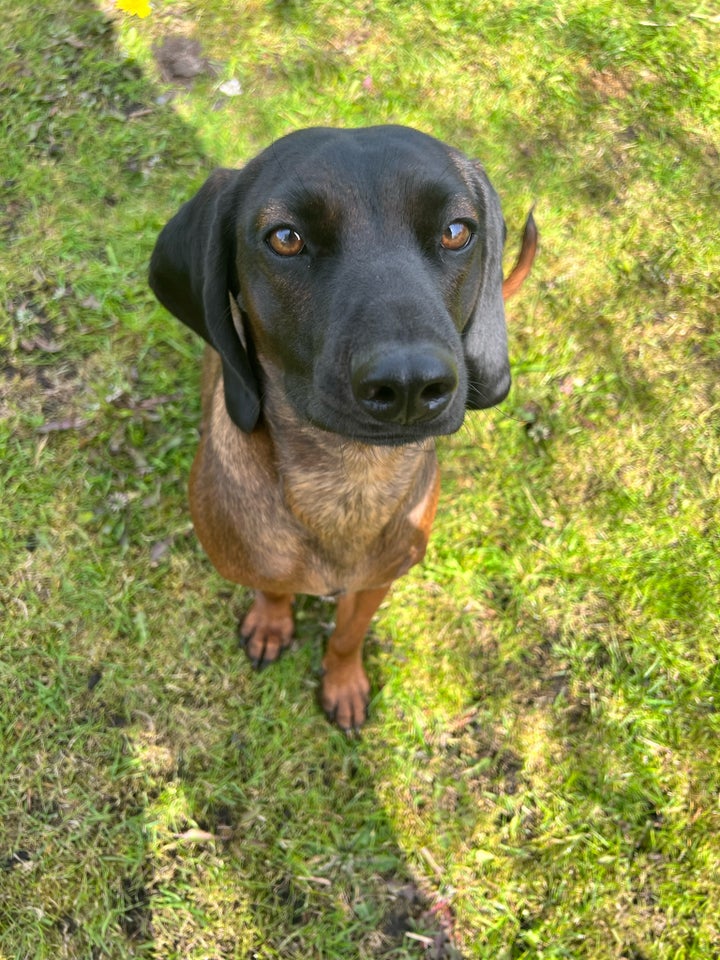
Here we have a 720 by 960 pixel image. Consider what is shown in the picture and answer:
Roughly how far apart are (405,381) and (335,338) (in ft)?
1.02

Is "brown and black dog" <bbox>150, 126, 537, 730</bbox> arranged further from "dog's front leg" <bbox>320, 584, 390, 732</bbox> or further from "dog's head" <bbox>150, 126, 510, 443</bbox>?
"dog's front leg" <bbox>320, 584, 390, 732</bbox>

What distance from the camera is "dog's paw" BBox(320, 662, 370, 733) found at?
3.69 meters

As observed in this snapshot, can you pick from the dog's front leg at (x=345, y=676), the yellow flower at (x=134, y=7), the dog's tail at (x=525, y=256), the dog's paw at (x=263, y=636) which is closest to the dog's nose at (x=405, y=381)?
the dog's front leg at (x=345, y=676)

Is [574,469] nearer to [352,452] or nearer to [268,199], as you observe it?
[352,452]

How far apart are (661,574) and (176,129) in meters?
4.08

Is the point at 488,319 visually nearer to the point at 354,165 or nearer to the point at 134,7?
the point at 354,165

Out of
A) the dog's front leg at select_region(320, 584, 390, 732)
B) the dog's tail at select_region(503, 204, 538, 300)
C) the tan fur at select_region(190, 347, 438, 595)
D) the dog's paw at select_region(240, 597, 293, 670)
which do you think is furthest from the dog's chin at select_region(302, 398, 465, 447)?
the dog's paw at select_region(240, 597, 293, 670)

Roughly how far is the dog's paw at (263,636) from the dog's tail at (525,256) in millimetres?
1981

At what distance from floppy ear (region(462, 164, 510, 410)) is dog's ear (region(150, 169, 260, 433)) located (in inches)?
32.4

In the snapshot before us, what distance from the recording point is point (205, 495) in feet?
9.72

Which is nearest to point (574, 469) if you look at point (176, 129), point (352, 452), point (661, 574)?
point (661, 574)

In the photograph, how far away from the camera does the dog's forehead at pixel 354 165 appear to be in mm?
2195

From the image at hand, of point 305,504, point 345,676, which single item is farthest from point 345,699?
point 305,504

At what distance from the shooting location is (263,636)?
3.80 metres
